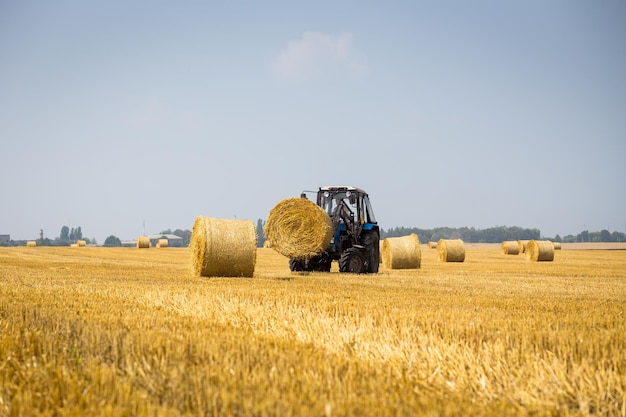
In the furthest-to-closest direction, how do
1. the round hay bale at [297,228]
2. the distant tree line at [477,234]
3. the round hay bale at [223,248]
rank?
the distant tree line at [477,234]
the round hay bale at [297,228]
the round hay bale at [223,248]

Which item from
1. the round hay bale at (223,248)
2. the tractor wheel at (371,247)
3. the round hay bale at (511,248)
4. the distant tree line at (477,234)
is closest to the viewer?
the round hay bale at (223,248)

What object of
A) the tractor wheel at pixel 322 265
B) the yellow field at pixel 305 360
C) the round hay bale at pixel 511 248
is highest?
the round hay bale at pixel 511 248

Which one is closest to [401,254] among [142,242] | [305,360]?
[305,360]

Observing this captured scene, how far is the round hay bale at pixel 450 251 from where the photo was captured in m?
31.0

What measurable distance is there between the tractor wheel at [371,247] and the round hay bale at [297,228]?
179 cm

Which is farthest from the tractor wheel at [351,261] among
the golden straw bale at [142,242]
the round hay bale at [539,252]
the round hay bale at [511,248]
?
the golden straw bale at [142,242]

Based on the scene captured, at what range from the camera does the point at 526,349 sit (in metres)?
5.25

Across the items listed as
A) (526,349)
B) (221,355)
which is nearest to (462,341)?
(526,349)

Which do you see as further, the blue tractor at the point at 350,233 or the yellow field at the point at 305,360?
the blue tractor at the point at 350,233

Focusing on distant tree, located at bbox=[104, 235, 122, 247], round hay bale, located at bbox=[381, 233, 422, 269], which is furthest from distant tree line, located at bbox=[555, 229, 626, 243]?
round hay bale, located at bbox=[381, 233, 422, 269]

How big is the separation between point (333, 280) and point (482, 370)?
10.1 m

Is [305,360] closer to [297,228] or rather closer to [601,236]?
[297,228]

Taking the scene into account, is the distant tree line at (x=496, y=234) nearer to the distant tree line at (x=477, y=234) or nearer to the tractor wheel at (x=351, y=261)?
the distant tree line at (x=477, y=234)

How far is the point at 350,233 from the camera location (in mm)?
17984
